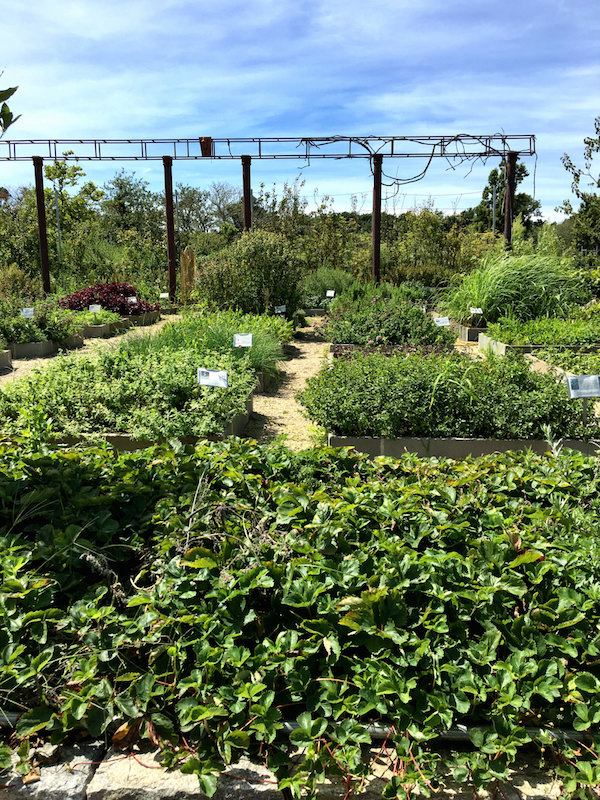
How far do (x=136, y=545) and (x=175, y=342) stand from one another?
14.9ft

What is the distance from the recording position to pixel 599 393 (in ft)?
13.1

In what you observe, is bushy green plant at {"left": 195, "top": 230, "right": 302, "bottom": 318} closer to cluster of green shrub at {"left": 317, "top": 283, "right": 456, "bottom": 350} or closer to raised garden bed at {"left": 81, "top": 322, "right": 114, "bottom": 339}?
cluster of green shrub at {"left": 317, "top": 283, "right": 456, "bottom": 350}

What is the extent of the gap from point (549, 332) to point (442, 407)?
443 centimetres

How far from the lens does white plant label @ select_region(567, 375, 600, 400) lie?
399 cm

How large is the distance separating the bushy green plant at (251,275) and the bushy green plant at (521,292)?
3043 millimetres

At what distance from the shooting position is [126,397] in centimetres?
499

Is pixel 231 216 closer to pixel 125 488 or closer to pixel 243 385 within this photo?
pixel 243 385

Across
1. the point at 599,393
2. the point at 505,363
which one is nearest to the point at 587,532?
the point at 599,393

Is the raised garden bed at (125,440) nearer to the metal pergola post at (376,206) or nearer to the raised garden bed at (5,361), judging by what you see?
the raised garden bed at (5,361)

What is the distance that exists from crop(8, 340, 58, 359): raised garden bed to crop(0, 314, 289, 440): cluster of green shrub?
401 centimetres

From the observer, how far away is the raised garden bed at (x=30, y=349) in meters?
9.50

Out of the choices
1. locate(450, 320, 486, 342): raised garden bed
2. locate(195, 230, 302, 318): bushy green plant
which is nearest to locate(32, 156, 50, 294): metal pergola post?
locate(195, 230, 302, 318): bushy green plant

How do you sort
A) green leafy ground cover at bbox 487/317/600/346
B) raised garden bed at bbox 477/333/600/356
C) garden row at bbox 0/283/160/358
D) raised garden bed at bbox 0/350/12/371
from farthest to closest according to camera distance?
garden row at bbox 0/283/160/358, raised garden bed at bbox 0/350/12/371, green leafy ground cover at bbox 487/317/600/346, raised garden bed at bbox 477/333/600/356

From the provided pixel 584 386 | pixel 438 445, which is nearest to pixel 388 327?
pixel 438 445
